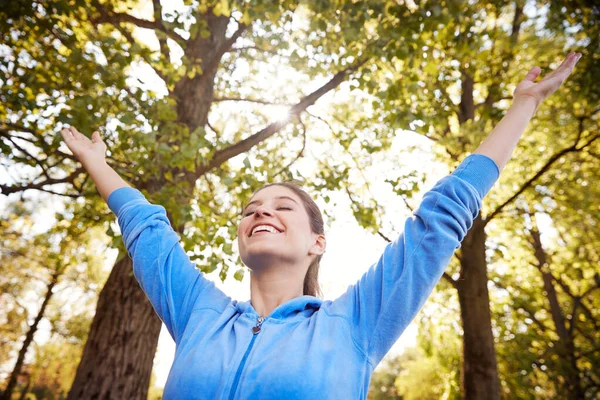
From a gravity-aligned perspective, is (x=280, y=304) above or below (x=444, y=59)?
below

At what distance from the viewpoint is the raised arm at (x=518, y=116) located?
1.68 meters

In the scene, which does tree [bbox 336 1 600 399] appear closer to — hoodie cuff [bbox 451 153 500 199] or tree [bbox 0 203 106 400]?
hoodie cuff [bbox 451 153 500 199]

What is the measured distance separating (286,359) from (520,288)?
621 inches

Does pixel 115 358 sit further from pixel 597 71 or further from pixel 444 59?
pixel 597 71

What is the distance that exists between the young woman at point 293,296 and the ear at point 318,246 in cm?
9

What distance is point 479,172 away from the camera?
1617 mm

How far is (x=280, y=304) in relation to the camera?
194cm

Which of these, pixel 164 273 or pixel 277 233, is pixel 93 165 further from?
pixel 277 233

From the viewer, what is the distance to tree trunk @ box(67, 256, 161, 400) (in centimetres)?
445

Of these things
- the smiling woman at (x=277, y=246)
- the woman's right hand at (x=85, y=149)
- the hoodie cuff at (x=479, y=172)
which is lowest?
the smiling woman at (x=277, y=246)

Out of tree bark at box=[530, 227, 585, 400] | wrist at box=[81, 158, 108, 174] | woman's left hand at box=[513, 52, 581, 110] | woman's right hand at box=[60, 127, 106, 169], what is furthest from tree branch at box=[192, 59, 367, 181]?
tree bark at box=[530, 227, 585, 400]

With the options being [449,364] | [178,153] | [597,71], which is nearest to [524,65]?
[597,71]

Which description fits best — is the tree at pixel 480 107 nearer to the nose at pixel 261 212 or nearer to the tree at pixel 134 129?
the tree at pixel 134 129

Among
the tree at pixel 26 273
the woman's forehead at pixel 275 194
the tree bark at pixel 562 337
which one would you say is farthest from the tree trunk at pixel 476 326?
the tree at pixel 26 273
